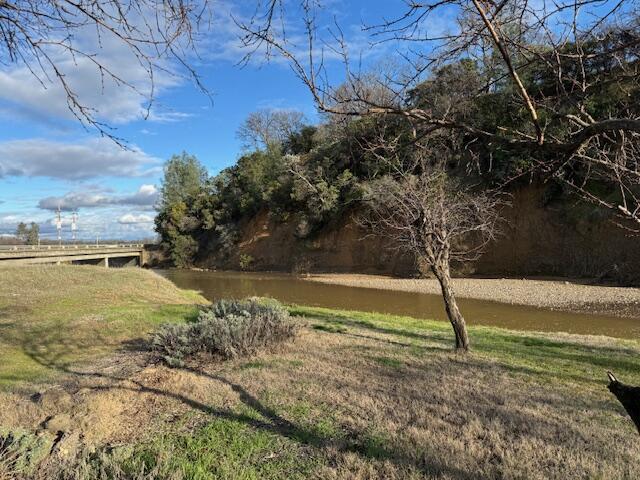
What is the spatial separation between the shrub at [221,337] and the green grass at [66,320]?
1.65 m

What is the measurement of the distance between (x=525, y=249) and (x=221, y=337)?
2631cm

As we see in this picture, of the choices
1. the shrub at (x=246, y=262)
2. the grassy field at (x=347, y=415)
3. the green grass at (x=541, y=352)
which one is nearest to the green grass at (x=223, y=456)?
the grassy field at (x=347, y=415)

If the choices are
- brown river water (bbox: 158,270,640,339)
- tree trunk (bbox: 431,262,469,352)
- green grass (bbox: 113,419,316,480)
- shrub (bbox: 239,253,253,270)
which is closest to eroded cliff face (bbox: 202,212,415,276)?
shrub (bbox: 239,253,253,270)

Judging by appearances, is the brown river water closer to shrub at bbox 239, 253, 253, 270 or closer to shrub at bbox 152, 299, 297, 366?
shrub at bbox 152, 299, 297, 366

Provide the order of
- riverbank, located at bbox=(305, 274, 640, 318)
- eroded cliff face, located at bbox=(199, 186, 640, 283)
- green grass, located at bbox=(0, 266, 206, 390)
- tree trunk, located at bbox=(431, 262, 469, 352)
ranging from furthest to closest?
eroded cliff face, located at bbox=(199, 186, 640, 283), riverbank, located at bbox=(305, 274, 640, 318), tree trunk, located at bbox=(431, 262, 469, 352), green grass, located at bbox=(0, 266, 206, 390)

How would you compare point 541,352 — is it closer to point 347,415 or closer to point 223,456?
point 347,415

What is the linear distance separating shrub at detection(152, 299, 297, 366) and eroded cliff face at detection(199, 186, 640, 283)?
1238 centimetres

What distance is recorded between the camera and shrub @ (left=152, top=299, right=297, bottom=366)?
7.27 meters

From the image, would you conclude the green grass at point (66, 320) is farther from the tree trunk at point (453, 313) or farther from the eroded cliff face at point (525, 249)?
the eroded cliff face at point (525, 249)

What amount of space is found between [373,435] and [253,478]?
1194 millimetres

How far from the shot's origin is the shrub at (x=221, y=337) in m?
7.27

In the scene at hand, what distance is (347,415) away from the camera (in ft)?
15.7

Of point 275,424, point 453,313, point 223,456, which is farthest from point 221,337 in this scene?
point 453,313

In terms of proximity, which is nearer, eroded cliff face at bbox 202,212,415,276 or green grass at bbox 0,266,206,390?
green grass at bbox 0,266,206,390
